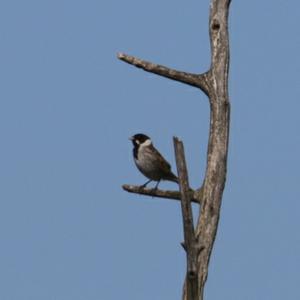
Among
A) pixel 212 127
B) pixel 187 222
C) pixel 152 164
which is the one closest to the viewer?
pixel 187 222

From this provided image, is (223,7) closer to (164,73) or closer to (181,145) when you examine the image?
(164,73)

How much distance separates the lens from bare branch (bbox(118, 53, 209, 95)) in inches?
549

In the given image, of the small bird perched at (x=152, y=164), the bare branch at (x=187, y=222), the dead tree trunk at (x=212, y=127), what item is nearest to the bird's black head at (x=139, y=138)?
the small bird perched at (x=152, y=164)

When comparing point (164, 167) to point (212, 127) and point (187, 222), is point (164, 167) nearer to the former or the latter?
point (212, 127)

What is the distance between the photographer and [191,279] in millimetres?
12695

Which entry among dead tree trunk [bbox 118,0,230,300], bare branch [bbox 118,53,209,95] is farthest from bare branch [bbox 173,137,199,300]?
bare branch [bbox 118,53,209,95]

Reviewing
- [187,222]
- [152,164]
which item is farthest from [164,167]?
[187,222]

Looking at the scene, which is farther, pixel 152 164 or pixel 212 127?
pixel 152 164

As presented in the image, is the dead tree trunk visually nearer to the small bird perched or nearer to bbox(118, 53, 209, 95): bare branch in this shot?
bbox(118, 53, 209, 95): bare branch

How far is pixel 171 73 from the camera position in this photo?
1395 cm

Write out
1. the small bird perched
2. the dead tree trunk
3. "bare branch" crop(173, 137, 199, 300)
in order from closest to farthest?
"bare branch" crop(173, 137, 199, 300), the dead tree trunk, the small bird perched

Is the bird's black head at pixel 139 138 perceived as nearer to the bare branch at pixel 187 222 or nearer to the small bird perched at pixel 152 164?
the small bird perched at pixel 152 164

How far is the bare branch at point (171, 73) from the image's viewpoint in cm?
1395

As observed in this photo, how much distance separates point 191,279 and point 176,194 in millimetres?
1770
